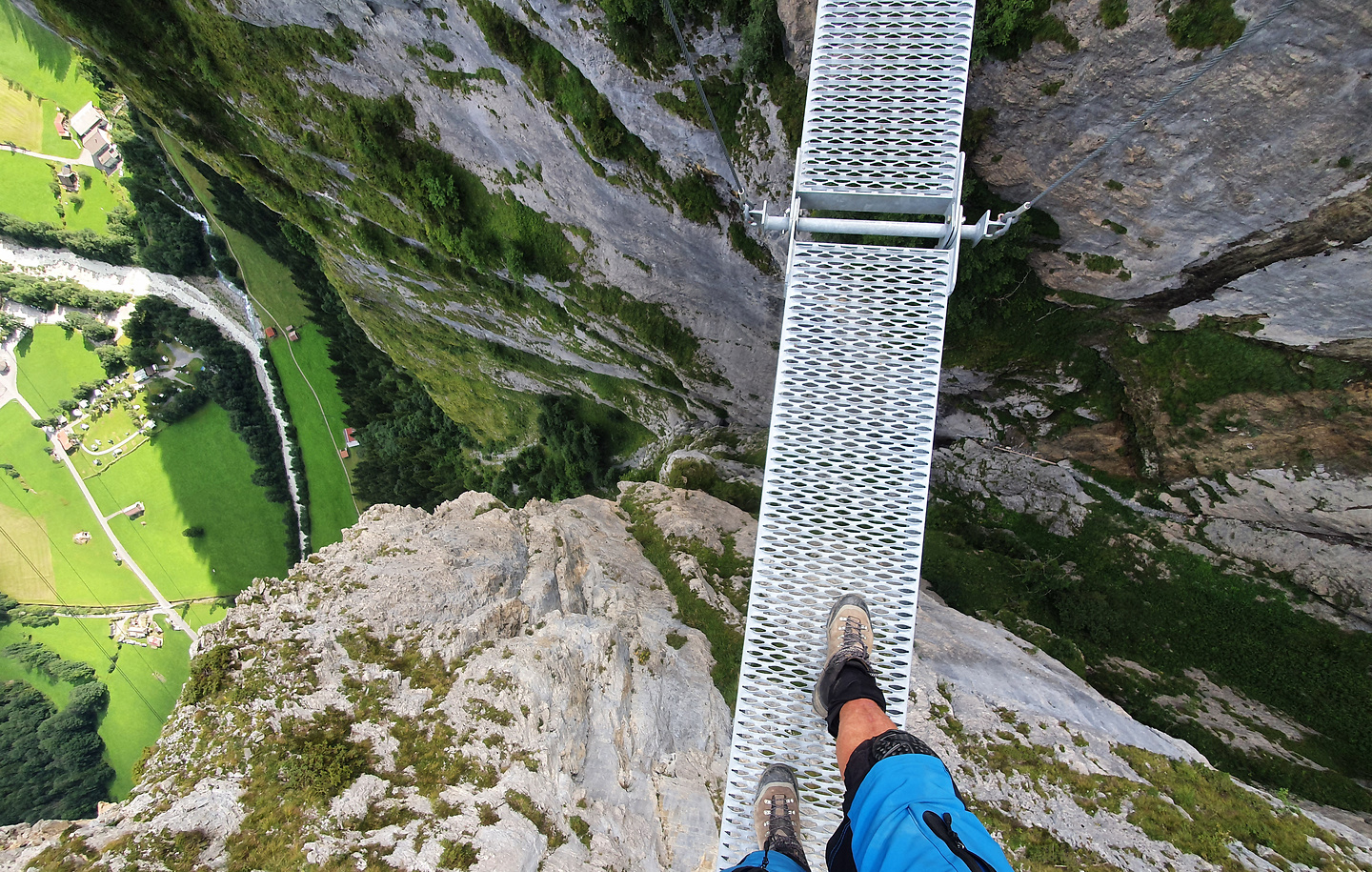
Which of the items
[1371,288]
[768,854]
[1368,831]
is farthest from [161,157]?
[1368,831]

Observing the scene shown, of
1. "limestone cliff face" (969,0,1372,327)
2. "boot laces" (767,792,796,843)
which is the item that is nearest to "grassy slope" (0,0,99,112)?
"limestone cliff face" (969,0,1372,327)

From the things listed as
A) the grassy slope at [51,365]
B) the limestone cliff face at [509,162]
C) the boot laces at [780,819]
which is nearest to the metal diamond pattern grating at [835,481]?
the boot laces at [780,819]

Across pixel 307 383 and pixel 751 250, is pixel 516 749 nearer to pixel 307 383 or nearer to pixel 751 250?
pixel 751 250

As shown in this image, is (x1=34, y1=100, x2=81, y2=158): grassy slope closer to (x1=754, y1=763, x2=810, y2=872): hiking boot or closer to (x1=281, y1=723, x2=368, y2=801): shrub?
(x1=281, y1=723, x2=368, y2=801): shrub

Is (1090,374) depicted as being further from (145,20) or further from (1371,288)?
(145,20)

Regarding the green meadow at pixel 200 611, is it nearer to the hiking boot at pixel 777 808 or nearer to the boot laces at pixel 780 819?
the hiking boot at pixel 777 808

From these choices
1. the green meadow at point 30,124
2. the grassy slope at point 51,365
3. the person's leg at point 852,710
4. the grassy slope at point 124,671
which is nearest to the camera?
the person's leg at point 852,710

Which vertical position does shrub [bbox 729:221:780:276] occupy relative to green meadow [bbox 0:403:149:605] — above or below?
above
